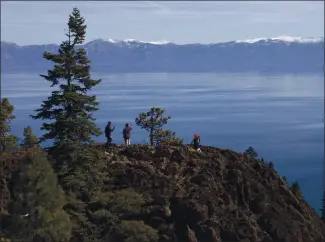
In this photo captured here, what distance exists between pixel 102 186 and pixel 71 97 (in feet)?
15.3

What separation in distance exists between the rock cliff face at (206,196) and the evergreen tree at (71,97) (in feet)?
10.1

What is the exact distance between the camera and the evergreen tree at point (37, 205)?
65.3 ft

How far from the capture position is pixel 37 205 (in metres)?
20.1

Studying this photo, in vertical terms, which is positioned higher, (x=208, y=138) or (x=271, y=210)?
(x=271, y=210)

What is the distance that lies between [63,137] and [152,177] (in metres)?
5.38

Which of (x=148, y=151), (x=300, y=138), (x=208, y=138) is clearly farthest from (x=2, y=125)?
(x=300, y=138)

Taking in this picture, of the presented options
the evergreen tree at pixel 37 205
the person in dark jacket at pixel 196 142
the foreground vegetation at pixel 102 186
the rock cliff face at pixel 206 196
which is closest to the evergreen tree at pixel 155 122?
the rock cliff face at pixel 206 196

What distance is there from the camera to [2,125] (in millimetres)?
43188

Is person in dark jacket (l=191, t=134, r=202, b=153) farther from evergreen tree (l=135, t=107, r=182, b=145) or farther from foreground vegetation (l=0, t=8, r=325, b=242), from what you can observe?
evergreen tree (l=135, t=107, r=182, b=145)

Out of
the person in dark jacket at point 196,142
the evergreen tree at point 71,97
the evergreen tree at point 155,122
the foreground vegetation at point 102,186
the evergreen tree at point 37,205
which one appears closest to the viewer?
the evergreen tree at point 37,205

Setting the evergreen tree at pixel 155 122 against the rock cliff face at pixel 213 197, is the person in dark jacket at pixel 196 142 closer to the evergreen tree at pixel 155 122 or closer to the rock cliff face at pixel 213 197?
the rock cliff face at pixel 213 197

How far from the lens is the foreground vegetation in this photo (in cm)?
2039

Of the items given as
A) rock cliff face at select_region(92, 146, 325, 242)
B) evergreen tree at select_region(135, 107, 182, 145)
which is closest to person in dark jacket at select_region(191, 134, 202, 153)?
rock cliff face at select_region(92, 146, 325, 242)

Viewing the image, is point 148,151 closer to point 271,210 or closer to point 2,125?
point 271,210
